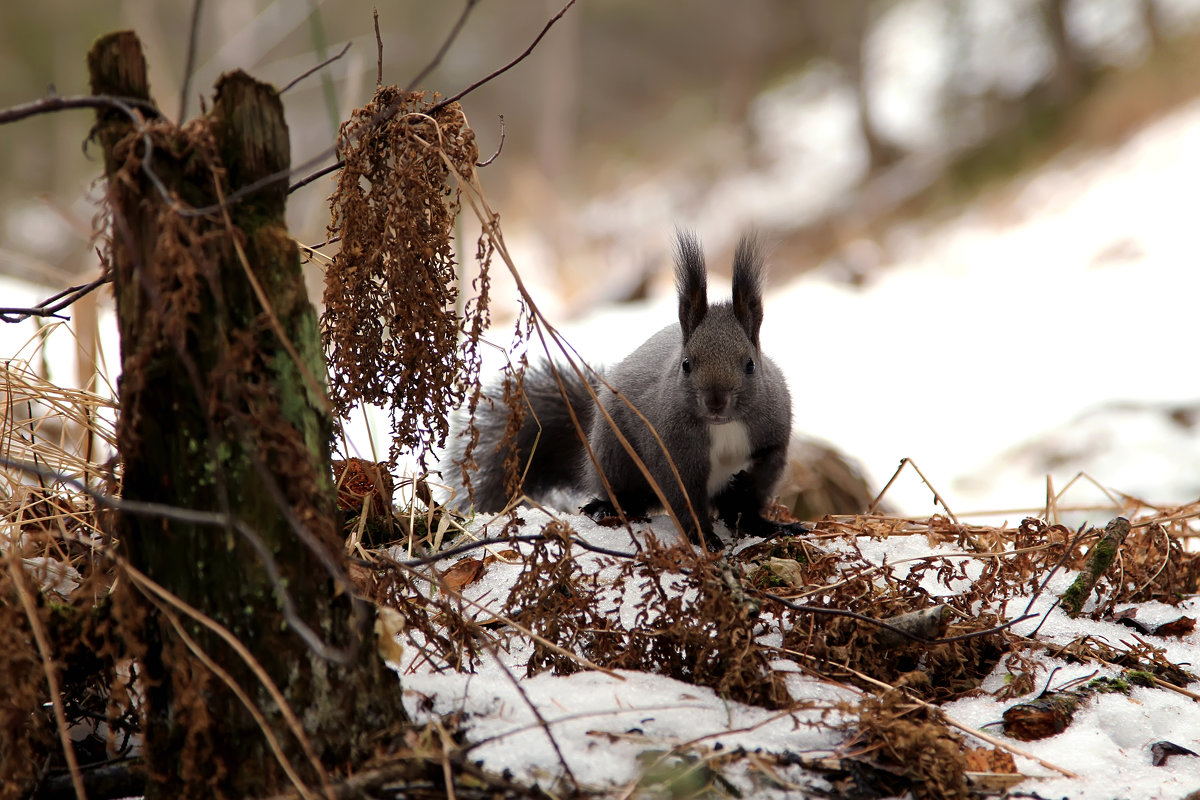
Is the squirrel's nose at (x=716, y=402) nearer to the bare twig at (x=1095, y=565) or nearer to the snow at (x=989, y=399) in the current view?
the snow at (x=989, y=399)

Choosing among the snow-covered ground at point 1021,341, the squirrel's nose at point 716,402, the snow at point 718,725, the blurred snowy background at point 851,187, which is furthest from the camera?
the blurred snowy background at point 851,187

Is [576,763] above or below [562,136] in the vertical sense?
below

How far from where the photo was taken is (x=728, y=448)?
92.7 inches

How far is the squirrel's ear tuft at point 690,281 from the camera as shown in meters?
2.26

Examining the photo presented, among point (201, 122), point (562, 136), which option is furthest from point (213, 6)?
point (201, 122)

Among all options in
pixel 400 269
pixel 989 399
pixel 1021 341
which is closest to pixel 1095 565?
pixel 400 269

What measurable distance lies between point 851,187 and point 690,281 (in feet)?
35.0

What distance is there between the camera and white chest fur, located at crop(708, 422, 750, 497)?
7.68 ft

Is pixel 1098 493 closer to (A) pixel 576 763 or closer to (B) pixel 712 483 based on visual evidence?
(B) pixel 712 483

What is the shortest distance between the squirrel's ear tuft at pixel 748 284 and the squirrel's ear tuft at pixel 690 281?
78 mm

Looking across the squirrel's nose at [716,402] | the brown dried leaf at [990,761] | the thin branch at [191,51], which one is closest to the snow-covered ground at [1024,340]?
the squirrel's nose at [716,402]

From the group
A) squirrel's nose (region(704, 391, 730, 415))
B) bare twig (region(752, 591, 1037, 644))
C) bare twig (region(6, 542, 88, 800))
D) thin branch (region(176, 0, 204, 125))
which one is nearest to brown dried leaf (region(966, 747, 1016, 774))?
bare twig (region(752, 591, 1037, 644))

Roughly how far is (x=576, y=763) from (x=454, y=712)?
21 cm

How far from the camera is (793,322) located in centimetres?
706
